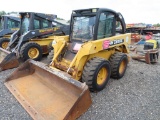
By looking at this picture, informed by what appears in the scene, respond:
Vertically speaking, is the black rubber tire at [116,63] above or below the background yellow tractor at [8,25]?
below

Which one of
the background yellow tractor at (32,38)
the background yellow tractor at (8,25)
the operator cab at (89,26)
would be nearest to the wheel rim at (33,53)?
the background yellow tractor at (32,38)

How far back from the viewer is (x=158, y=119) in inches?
121

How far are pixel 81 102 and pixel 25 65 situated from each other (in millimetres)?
2144

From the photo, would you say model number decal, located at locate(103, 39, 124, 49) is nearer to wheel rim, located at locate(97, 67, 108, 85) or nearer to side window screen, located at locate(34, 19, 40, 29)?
wheel rim, located at locate(97, 67, 108, 85)

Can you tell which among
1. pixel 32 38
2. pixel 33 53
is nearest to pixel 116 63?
pixel 33 53

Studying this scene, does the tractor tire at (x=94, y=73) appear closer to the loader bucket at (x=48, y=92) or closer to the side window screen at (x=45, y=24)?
the loader bucket at (x=48, y=92)

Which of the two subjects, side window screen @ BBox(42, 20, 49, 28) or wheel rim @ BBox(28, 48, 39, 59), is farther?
side window screen @ BBox(42, 20, 49, 28)

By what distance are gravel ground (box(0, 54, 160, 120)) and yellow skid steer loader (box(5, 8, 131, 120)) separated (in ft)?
0.59

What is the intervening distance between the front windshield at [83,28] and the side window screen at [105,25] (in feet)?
0.70

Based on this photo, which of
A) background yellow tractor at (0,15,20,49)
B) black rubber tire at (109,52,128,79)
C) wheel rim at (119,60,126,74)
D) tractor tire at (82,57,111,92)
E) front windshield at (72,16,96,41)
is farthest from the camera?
background yellow tractor at (0,15,20,49)

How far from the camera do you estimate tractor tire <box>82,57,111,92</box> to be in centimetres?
362

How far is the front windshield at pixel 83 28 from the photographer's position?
168 inches

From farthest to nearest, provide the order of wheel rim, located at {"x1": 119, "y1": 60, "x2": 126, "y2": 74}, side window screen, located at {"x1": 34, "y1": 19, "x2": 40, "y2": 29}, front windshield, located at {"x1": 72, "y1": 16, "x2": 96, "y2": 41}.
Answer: side window screen, located at {"x1": 34, "y1": 19, "x2": 40, "y2": 29}, wheel rim, located at {"x1": 119, "y1": 60, "x2": 126, "y2": 74}, front windshield, located at {"x1": 72, "y1": 16, "x2": 96, "y2": 41}

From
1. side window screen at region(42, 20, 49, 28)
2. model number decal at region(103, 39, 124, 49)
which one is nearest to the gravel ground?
model number decal at region(103, 39, 124, 49)
